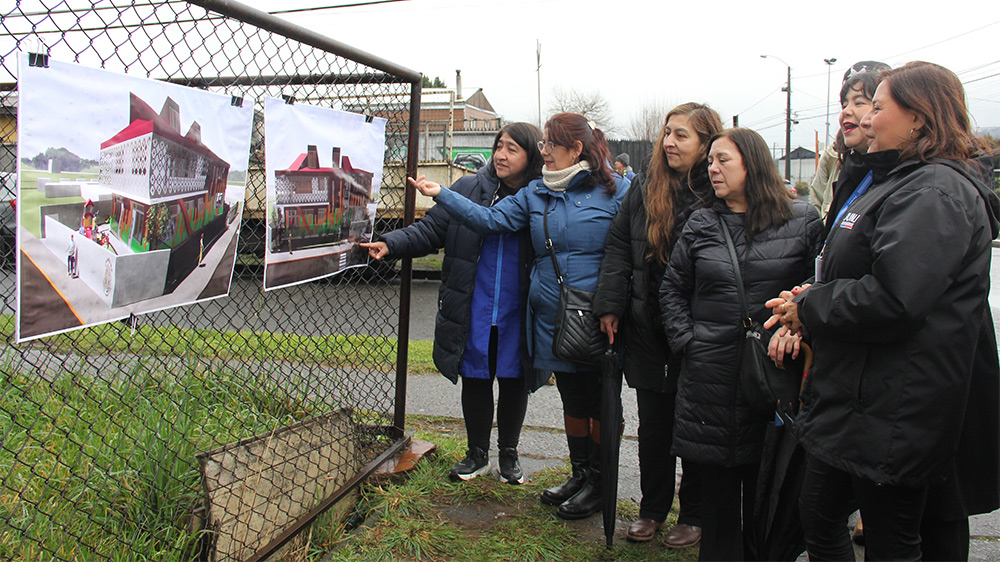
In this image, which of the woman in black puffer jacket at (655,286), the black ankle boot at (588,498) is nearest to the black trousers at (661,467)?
the woman in black puffer jacket at (655,286)

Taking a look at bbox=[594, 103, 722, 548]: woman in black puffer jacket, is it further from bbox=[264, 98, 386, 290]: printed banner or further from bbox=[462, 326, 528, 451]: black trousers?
bbox=[264, 98, 386, 290]: printed banner

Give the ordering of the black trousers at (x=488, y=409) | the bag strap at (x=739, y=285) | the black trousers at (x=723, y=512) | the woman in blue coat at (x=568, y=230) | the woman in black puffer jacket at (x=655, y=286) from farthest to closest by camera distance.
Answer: the black trousers at (x=488, y=409), the woman in blue coat at (x=568, y=230), the woman in black puffer jacket at (x=655, y=286), the black trousers at (x=723, y=512), the bag strap at (x=739, y=285)

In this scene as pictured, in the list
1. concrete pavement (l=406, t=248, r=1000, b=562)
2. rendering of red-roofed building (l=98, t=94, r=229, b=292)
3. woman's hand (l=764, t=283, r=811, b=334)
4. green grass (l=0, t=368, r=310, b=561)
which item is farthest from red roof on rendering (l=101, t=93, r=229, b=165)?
concrete pavement (l=406, t=248, r=1000, b=562)

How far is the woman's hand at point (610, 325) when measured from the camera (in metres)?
2.96

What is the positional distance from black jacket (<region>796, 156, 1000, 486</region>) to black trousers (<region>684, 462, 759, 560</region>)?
0.66 m

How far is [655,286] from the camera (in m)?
2.92

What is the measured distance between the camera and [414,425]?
14.2ft

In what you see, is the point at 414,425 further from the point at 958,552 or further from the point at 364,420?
the point at 958,552

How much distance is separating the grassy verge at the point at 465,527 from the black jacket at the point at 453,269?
53cm

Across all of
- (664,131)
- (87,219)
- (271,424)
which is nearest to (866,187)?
(664,131)

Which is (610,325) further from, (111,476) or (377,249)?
(111,476)

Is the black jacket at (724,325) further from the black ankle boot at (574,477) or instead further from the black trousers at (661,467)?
the black ankle boot at (574,477)

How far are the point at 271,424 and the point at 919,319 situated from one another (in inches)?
108

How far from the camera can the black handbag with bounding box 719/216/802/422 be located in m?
2.34
